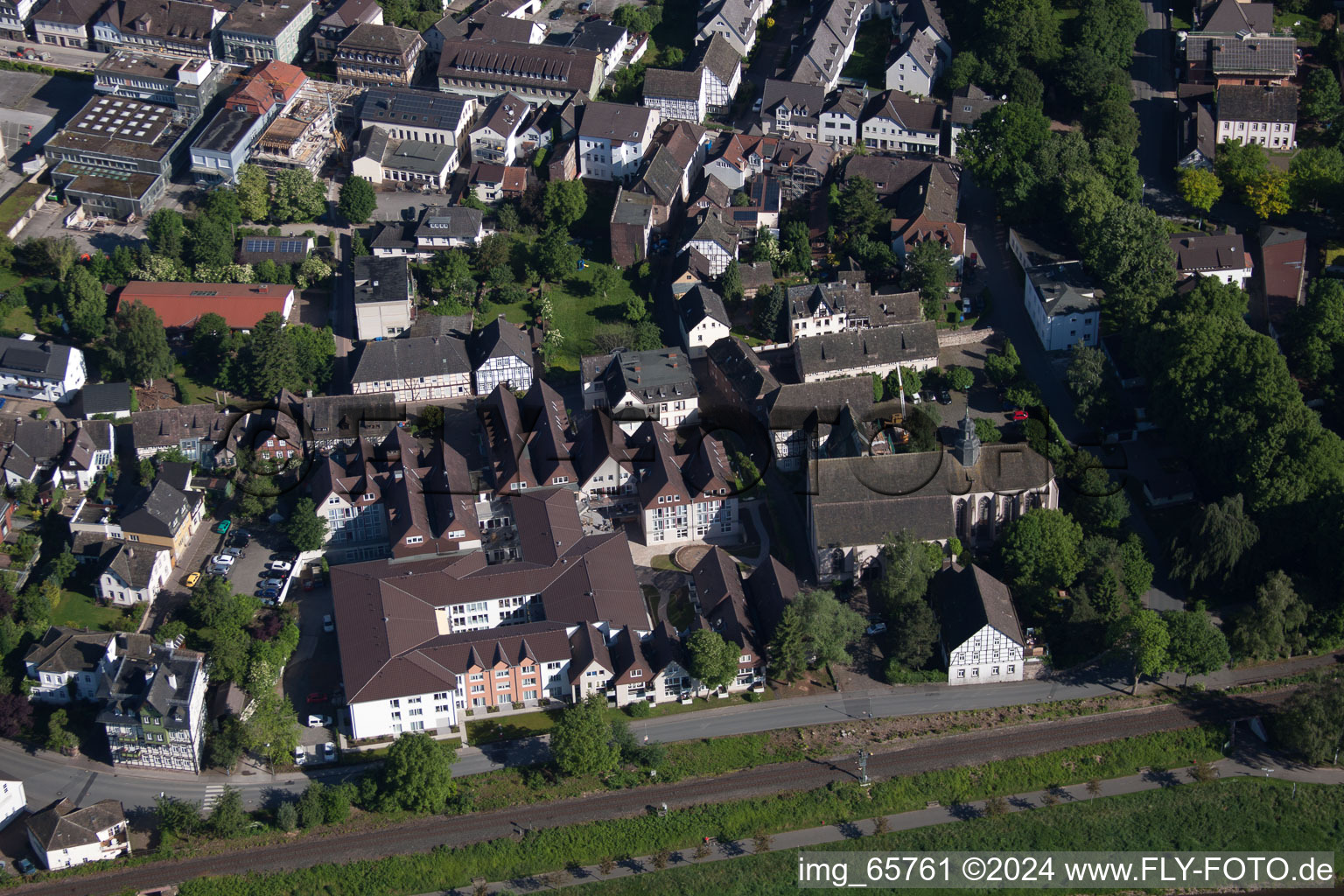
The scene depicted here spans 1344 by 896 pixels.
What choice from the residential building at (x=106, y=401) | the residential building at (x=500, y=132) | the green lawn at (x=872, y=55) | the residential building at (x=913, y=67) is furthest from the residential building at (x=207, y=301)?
the residential building at (x=913, y=67)

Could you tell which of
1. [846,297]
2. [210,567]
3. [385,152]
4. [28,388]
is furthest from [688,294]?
[28,388]

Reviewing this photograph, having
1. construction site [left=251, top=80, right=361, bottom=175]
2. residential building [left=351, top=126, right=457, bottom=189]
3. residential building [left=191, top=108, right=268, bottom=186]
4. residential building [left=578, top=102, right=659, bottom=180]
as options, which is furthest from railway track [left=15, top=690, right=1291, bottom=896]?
construction site [left=251, top=80, right=361, bottom=175]

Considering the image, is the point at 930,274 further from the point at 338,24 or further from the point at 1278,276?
the point at 338,24

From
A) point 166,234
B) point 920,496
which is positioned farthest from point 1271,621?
point 166,234

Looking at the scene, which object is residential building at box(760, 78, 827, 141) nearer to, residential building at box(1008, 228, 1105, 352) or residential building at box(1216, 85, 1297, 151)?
residential building at box(1008, 228, 1105, 352)

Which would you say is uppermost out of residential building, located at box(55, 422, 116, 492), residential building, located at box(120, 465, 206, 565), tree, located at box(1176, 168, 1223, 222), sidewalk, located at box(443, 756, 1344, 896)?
tree, located at box(1176, 168, 1223, 222)
